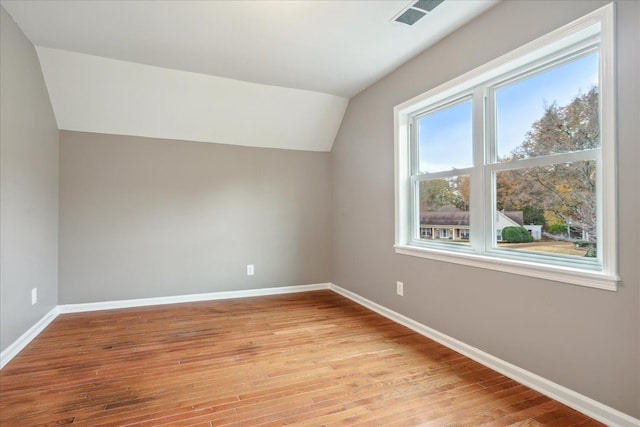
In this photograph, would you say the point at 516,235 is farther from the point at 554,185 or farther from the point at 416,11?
the point at 416,11

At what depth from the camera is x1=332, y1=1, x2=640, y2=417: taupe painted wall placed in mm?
1592

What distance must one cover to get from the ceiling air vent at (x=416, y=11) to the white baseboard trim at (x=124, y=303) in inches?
134

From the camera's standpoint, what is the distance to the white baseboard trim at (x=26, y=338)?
233cm

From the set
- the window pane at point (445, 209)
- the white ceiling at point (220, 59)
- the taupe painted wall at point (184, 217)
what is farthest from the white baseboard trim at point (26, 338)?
the window pane at point (445, 209)

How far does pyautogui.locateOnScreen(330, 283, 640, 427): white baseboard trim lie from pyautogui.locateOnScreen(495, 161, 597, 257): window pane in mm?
775

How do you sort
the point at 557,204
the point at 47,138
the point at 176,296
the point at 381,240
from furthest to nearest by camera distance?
1. the point at 176,296
2. the point at 381,240
3. the point at 47,138
4. the point at 557,204

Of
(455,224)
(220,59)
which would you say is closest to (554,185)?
(455,224)

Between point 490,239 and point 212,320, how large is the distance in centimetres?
268

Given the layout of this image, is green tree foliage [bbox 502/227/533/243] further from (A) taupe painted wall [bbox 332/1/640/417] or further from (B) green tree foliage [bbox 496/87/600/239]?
(A) taupe painted wall [bbox 332/1/640/417]

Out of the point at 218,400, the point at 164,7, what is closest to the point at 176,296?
the point at 218,400

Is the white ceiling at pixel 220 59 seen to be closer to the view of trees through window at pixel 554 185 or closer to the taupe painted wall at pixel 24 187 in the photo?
the taupe painted wall at pixel 24 187

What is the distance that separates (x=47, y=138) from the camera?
3.19 m

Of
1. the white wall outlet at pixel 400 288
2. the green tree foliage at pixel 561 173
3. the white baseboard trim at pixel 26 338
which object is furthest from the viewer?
the white wall outlet at pixel 400 288

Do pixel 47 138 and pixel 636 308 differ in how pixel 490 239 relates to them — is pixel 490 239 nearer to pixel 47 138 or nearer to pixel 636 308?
pixel 636 308
